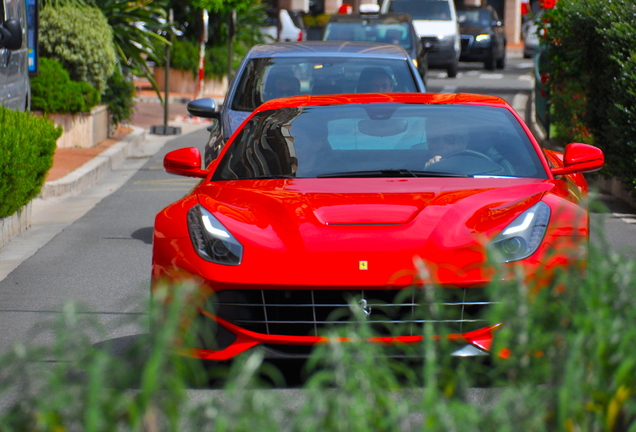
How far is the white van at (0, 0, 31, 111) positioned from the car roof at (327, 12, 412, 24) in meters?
9.37

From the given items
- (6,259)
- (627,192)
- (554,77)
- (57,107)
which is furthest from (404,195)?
(57,107)

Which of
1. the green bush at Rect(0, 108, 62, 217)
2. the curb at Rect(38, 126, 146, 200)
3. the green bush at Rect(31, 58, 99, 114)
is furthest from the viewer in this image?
the green bush at Rect(31, 58, 99, 114)

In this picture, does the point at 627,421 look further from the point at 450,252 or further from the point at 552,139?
the point at 552,139

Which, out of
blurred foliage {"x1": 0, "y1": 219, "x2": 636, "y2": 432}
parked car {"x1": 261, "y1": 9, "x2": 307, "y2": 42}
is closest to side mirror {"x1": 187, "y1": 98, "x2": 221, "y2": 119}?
blurred foliage {"x1": 0, "y1": 219, "x2": 636, "y2": 432}

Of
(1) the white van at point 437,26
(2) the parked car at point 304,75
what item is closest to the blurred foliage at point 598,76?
(2) the parked car at point 304,75

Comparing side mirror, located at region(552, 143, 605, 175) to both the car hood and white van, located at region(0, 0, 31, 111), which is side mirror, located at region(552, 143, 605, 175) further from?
white van, located at region(0, 0, 31, 111)

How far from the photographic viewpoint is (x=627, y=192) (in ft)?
35.7

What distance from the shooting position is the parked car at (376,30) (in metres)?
18.6

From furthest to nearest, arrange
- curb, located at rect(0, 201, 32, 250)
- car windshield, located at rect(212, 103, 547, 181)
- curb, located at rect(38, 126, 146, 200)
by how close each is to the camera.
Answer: curb, located at rect(38, 126, 146, 200) → curb, located at rect(0, 201, 32, 250) → car windshield, located at rect(212, 103, 547, 181)

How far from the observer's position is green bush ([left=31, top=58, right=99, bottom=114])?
15.3 meters

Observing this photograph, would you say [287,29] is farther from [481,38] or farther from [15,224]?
[15,224]

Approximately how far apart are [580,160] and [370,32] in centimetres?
1577

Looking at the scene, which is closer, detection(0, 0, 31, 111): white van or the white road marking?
Answer: detection(0, 0, 31, 111): white van

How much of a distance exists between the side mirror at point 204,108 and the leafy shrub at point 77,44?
8.27 m
